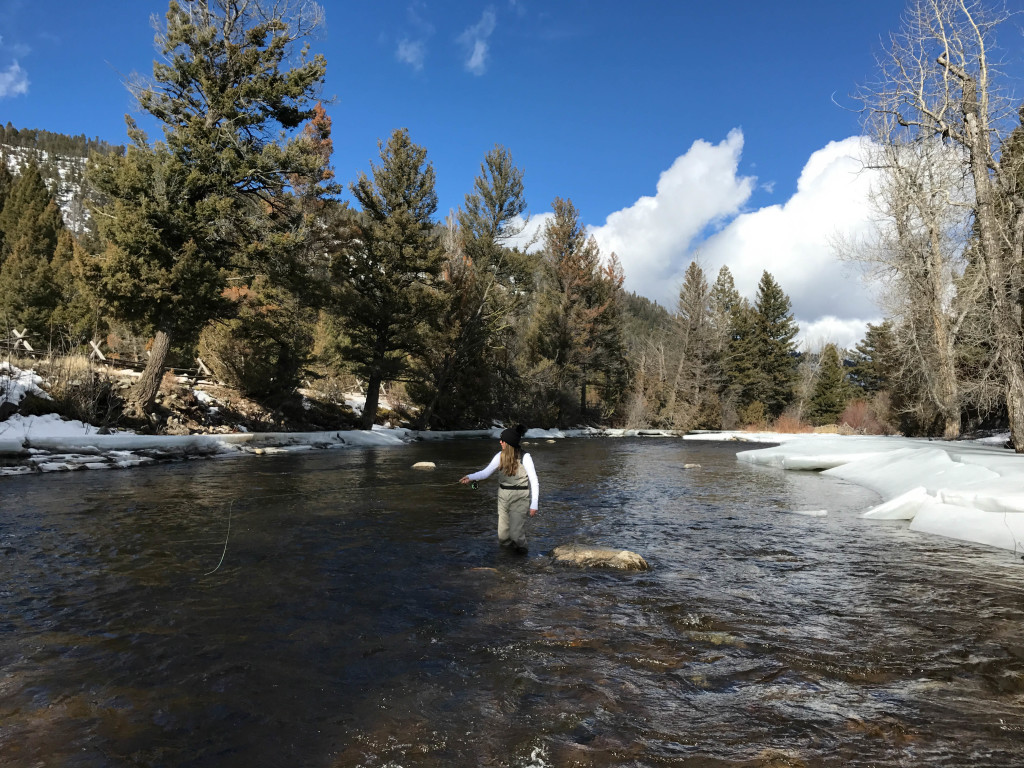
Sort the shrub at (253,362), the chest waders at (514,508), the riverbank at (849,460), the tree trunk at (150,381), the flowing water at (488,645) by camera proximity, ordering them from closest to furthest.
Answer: the flowing water at (488,645) < the chest waders at (514,508) < the riverbank at (849,460) < the tree trunk at (150,381) < the shrub at (253,362)

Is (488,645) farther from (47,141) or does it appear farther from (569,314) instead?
(47,141)

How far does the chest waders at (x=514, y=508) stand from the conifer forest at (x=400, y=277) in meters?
14.1

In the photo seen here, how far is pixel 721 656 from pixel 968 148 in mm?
17175

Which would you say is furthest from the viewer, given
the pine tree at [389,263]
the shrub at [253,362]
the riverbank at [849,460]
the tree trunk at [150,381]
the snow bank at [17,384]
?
the pine tree at [389,263]

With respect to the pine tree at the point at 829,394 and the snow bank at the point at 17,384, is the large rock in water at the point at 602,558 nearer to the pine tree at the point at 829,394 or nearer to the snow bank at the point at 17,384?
the snow bank at the point at 17,384

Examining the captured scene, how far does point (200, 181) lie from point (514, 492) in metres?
16.0

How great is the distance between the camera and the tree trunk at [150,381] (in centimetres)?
1712

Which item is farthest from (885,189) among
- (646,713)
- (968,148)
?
(646,713)

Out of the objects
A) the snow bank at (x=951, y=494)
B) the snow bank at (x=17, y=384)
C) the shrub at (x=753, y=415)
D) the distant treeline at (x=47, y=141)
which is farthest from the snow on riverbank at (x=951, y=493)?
the distant treeline at (x=47, y=141)

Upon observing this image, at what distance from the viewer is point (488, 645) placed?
4.17m

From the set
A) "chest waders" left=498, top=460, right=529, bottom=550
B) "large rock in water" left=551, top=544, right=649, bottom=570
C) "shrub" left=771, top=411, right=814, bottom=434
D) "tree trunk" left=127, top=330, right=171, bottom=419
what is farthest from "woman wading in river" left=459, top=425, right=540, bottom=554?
"shrub" left=771, top=411, right=814, bottom=434

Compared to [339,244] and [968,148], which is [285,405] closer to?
[339,244]

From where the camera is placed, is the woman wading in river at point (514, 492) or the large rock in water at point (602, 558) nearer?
the large rock in water at point (602, 558)

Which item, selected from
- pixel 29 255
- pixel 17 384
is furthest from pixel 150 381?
pixel 29 255
